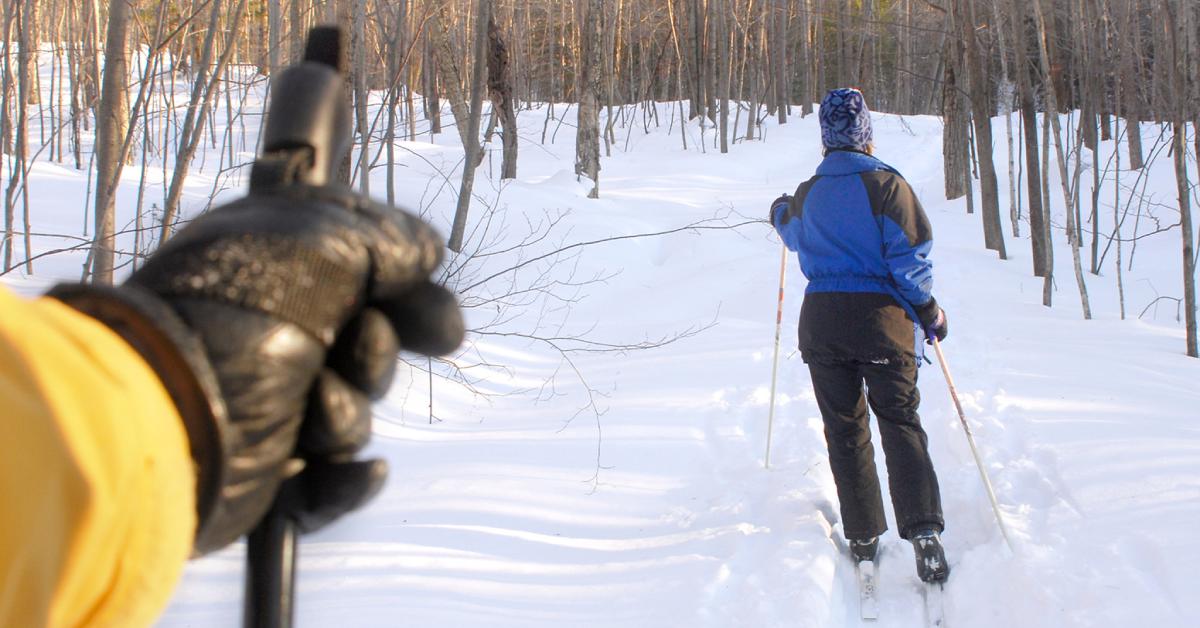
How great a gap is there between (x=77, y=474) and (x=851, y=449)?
3.87 metres

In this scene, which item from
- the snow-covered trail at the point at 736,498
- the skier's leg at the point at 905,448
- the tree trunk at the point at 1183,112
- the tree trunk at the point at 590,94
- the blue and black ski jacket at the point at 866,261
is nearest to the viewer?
the snow-covered trail at the point at 736,498

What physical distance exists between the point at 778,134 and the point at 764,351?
20.5m

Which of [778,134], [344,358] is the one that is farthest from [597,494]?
[778,134]

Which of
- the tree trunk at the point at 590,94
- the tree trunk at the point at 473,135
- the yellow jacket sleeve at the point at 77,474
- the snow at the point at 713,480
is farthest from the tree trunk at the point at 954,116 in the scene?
the yellow jacket sleeve at the point at 77,474

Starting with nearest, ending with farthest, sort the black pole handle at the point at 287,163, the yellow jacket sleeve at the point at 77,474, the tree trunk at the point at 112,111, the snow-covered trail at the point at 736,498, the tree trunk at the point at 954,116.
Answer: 1. the yellow jacket sleeve at the point at 77,474
2. the black pole handle at the point at 287,163
3. the snow-covered trail at the point at 736,498
4. the tree trunk at the point at 112,111
5. the tree trunk at the point at 954,116

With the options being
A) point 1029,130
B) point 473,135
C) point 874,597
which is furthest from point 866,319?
point 1029,130

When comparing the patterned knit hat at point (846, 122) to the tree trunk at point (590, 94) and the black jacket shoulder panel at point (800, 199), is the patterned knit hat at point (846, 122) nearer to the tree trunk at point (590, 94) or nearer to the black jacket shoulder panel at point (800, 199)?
the black jacket shoulder panel at point (800, 199)

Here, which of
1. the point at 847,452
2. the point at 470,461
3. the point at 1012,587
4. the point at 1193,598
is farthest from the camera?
the point at 470,461

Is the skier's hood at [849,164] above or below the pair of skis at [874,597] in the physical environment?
above

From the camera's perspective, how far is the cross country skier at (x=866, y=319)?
398 centimetres

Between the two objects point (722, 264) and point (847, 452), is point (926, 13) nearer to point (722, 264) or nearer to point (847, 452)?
point (722, 264)

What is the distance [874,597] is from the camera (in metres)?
3.96

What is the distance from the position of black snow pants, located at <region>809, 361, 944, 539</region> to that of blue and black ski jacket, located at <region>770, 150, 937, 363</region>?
12 cm

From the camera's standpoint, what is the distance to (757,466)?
5352 millimetres
